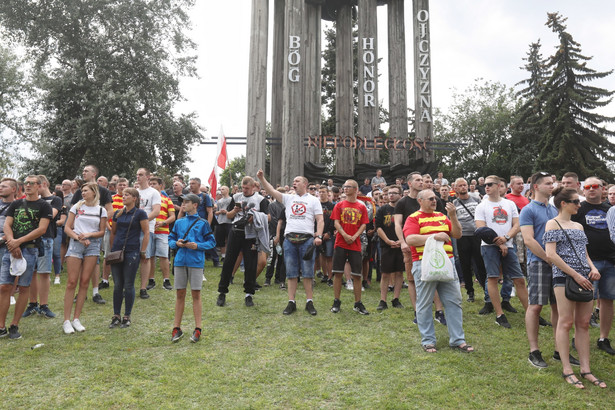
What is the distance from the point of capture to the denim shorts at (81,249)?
5719mm

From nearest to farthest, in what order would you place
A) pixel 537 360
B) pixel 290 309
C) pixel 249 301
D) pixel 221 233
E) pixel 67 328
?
pixel 537 360
pixel 67 328
pixel 290 309
pixel 249 301
pixel 221 233

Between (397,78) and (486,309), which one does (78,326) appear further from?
(397,78)

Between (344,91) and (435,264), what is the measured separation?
15.2 metres

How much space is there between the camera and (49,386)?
4.14 metres

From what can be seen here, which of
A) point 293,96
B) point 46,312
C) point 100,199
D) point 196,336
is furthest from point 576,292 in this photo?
point 293,96

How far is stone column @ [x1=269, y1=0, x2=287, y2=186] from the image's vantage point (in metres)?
18.5

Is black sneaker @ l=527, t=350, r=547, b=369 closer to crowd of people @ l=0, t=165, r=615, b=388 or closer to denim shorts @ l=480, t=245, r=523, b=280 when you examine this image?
crowd of people @ l=0, t=165, r=615, b=388

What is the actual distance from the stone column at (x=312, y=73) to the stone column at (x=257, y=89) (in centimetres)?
197


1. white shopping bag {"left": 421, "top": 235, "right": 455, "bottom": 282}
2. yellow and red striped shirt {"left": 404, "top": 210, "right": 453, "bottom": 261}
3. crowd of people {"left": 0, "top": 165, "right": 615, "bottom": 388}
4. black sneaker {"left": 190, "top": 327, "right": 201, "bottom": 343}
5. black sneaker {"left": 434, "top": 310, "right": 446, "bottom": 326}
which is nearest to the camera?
crowd of people {"left": 0, "top": 165, "right": 615, "bottom": 388}

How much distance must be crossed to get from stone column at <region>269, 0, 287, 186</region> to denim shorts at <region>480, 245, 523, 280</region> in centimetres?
1298

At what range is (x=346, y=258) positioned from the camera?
6770mm

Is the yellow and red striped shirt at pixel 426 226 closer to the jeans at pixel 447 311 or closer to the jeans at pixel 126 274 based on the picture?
the jeans at pixel 447 311

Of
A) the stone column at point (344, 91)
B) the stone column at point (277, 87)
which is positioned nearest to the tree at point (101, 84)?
the stone column at point (277, 87)

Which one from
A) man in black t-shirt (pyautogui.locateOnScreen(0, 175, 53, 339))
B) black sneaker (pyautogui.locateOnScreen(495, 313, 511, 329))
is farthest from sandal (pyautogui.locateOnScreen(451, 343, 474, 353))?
man in black t-shirt (pyautogui.locateOnScreen(0, 175, 53, 339))
